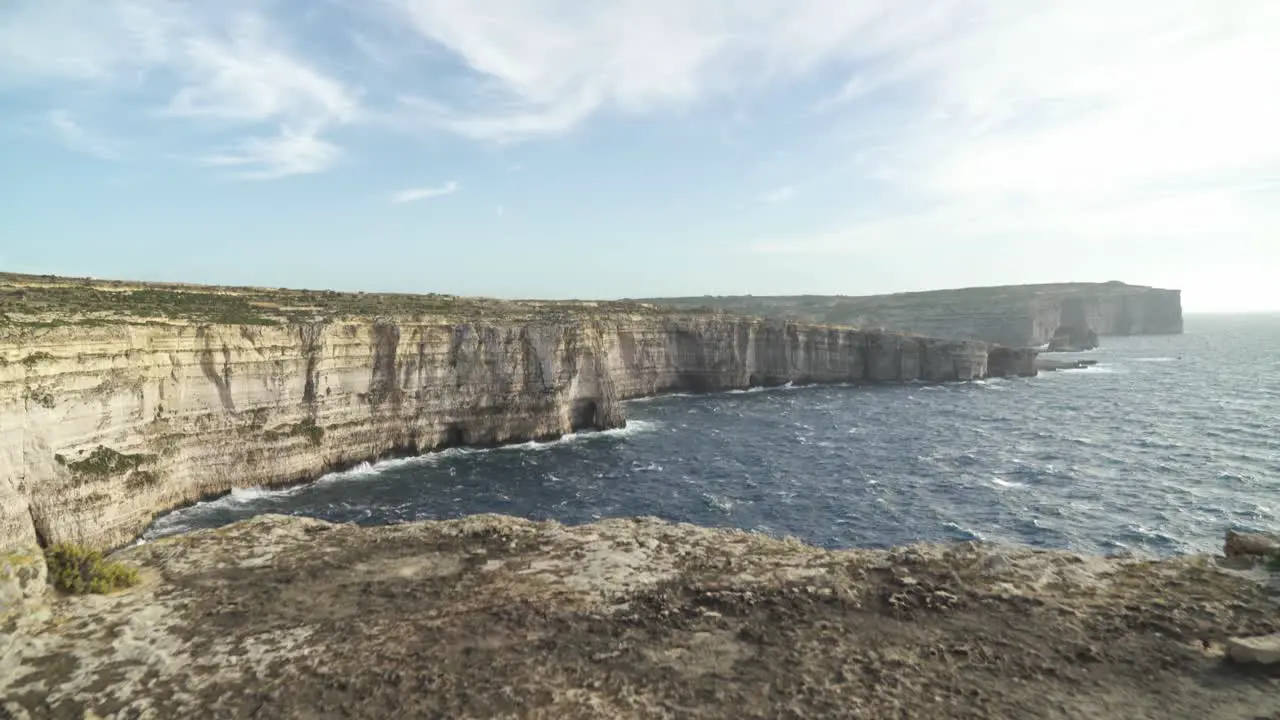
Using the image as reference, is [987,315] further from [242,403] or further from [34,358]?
[34,358]

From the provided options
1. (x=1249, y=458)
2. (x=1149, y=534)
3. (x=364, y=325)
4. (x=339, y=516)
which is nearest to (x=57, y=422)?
(x=339, y=516)

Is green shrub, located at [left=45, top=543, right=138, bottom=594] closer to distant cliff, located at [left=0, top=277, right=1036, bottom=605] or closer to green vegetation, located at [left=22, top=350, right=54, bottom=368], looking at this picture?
distant cliff, located at [left=0, top=277, right=1036, bottom=605]

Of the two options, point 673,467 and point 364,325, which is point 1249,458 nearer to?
point 673,467

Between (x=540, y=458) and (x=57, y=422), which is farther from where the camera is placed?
(x=540, y=458)

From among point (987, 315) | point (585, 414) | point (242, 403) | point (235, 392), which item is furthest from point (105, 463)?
point (987, 315)

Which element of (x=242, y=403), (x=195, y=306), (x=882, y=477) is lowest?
(x=882, y=477)

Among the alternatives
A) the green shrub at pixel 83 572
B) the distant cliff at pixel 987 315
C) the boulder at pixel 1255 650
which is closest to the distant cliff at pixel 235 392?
the green shrub at pixel 83 572

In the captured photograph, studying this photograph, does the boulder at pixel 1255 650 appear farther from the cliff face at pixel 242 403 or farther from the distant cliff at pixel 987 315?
the distant cliff at pixel 987 315
